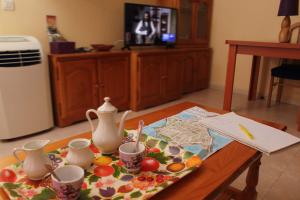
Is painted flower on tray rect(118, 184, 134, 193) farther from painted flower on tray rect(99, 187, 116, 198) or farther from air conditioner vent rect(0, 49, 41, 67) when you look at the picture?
air conditioner vent rect(0, 49, 41, 67)

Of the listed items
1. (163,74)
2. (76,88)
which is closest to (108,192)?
(76,88)

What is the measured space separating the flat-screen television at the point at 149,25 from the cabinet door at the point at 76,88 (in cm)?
70

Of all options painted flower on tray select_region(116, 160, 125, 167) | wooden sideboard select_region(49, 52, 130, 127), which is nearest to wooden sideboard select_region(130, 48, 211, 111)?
wooden sideboard select_region(49, 52, 130, 127)

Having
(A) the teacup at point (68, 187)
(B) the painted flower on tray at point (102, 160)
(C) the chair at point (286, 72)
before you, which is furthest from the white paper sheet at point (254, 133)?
(C) the chair at point (286, 72)

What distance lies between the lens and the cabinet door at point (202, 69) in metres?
3.75

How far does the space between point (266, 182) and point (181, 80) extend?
6.64 ft

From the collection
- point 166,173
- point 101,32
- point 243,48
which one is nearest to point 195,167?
point 166,173

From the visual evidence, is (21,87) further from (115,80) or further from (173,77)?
(173,77)

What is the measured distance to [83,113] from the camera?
8.21 ft

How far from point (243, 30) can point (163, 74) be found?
1541mm

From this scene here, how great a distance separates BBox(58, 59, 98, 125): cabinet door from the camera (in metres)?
2.30

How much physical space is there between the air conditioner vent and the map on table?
1.43 meters

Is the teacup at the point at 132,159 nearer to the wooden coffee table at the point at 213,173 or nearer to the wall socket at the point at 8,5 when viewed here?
the wooden coffee table at the point at 213,173

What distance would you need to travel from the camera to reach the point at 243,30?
12.0ft
